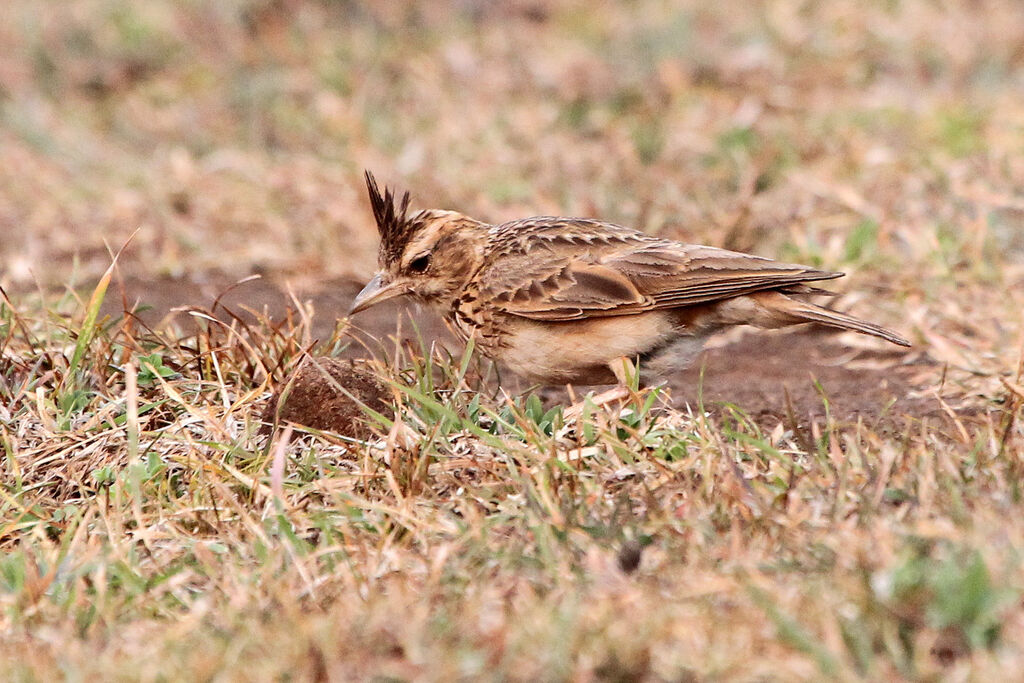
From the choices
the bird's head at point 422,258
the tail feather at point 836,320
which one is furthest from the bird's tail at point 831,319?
the bird's head at point 422,258

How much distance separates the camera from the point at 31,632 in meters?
3.69

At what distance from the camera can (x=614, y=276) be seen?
5.37 meters

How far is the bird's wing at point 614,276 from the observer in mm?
5266

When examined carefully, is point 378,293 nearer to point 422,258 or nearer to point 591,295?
point 422,258

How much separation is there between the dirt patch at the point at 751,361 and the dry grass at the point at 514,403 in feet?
0.51

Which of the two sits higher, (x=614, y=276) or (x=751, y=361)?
(x=614, y=276)

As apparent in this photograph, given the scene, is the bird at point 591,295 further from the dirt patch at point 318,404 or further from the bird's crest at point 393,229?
the dirt patch at point 318,404

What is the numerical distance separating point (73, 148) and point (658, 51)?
426cm

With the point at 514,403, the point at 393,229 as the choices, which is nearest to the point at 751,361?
the point at 393,229

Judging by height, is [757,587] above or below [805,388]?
above

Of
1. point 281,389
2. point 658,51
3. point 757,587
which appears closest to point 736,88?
point 658,51

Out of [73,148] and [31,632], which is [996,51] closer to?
[73,148]

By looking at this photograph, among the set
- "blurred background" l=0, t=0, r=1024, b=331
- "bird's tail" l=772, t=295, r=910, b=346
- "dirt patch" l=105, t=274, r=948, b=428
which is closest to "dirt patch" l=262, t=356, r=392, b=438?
"dirt patch" l=105, t=274, r=948, b=428

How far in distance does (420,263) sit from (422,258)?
0.11 ft
